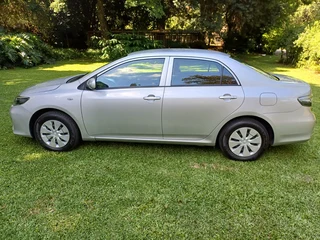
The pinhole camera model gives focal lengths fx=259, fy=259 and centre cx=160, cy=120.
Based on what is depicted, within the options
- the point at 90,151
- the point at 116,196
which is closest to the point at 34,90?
the point at 90,151

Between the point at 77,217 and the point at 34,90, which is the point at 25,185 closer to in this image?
the point at 77,217

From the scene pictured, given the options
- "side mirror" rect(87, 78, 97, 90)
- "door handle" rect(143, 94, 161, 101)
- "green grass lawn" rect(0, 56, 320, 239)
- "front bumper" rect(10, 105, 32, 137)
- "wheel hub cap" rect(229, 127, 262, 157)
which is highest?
"side mirror" rect(87, 78, 97, 90)

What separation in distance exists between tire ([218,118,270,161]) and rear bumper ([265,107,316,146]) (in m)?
0.14

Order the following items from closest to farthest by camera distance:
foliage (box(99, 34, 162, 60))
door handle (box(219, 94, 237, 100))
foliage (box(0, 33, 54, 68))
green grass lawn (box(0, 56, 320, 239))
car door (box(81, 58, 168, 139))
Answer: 1. green grass lawn (box(0, 56, 320, 239))
2. door handle (box(219, 94, 237, 100))
3. car door (box(81, 58, 168, 139))
4. foliage (box(0, 33, 54, 68))
5. foliage (box(99, 34, 162, 60))

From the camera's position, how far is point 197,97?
10.6 ft

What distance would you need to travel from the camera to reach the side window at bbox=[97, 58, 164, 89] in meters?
3.37

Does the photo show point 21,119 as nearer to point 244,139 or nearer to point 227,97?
point 227,97

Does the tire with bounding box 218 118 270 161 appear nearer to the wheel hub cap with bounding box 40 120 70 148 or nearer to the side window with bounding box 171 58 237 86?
the side window with bounding box 171 58 237 86

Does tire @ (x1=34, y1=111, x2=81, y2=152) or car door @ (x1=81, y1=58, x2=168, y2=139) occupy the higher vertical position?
car door @ (x1=81, y1=58, x2=168, y2=139)

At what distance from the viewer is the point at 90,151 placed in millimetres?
3645

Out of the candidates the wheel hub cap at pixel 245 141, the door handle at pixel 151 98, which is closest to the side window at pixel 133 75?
the door handle at pixel 151 98

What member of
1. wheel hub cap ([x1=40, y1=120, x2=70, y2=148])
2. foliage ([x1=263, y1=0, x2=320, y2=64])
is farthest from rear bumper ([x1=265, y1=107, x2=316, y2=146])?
foliage ([x1=263, y1=0, x2=320, y2=64])

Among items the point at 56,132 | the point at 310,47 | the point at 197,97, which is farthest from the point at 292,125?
the point at 310,47

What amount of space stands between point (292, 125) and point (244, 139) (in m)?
0.60
